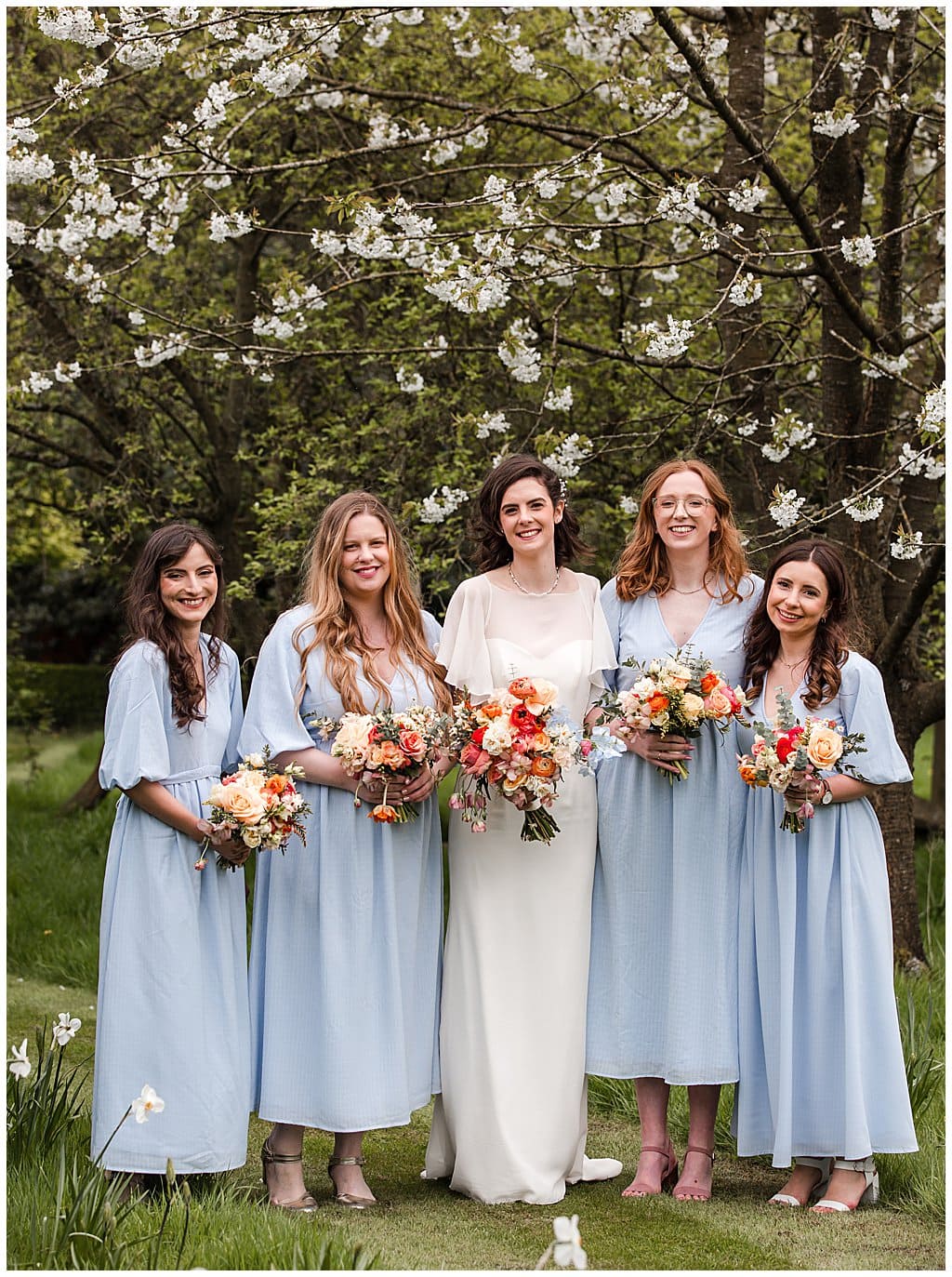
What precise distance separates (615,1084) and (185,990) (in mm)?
2161

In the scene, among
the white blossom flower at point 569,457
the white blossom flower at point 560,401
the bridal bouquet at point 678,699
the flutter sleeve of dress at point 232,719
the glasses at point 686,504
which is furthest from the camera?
the white blossom flower at point 560,401

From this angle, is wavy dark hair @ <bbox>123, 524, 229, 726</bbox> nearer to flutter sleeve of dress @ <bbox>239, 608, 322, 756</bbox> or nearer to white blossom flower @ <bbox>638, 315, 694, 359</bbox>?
flutter sleeve of dress @ <bbox>239, 608, 322, 756</bbox>

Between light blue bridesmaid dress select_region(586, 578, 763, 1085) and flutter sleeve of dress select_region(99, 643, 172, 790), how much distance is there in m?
1.42

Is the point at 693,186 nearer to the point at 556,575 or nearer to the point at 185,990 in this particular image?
the point at 556,575

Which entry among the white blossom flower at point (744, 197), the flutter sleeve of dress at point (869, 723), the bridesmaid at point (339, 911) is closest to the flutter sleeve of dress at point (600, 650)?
the bridesmaid at point (339, 911)

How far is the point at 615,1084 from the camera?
5.64m

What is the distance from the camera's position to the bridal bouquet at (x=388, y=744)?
4.13 meters

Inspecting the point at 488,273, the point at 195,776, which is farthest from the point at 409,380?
the point at 195,776

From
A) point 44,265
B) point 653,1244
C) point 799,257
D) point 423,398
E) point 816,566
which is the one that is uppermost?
point 44,265

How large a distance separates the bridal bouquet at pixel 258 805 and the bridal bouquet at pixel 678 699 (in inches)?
40.0

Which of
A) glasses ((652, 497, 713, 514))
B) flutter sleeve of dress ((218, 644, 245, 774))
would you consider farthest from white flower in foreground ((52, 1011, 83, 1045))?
glasses ((652, 497, 713, 514))

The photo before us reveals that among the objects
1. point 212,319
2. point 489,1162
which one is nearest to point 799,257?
point 212,319

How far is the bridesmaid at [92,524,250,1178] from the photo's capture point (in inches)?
163

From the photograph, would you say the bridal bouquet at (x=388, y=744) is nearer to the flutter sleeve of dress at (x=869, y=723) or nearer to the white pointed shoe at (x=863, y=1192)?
the flutter sleeve of dress at (x=869, y=723)
